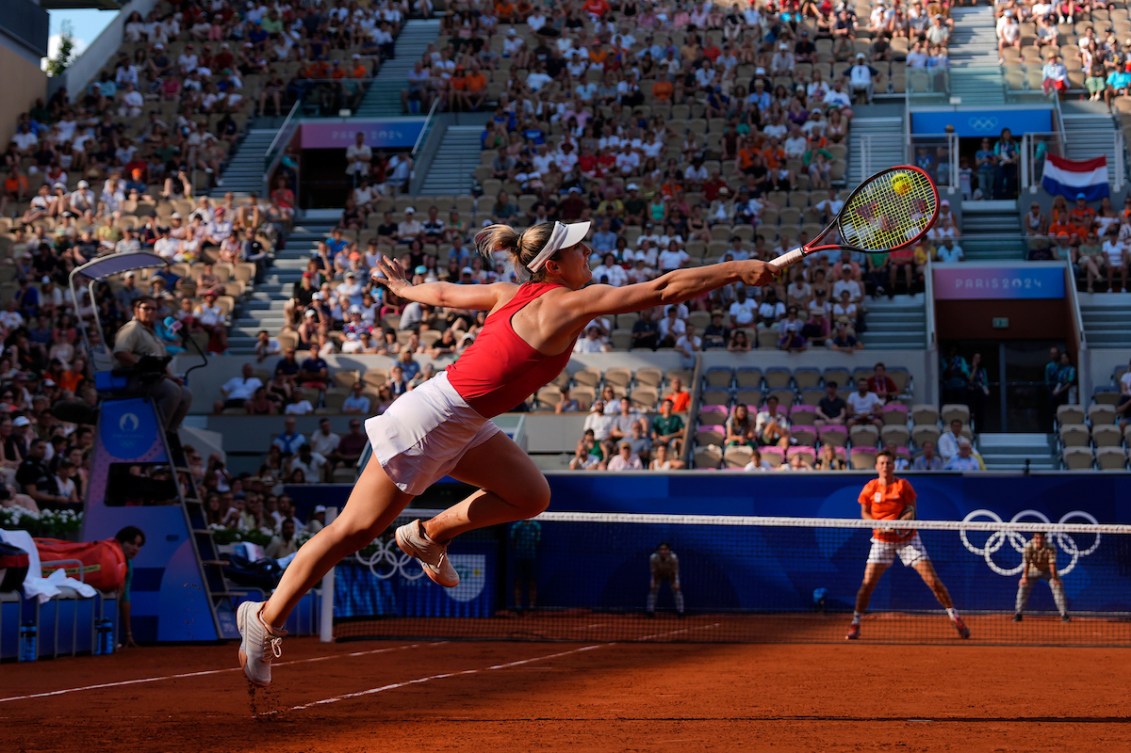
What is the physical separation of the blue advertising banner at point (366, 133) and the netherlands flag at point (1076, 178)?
1259 cm

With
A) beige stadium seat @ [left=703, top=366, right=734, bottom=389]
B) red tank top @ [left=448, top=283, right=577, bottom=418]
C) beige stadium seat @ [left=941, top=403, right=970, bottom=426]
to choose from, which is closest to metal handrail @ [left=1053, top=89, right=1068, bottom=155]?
beige stadium seat @ [left=941, top=403, right=970, bottom=426]

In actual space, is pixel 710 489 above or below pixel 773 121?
below

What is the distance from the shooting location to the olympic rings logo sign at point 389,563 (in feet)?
56.0

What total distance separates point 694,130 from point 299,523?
13.7 m

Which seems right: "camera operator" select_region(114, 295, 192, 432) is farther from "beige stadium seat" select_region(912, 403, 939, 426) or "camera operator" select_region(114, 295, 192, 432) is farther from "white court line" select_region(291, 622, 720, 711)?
"beige stadium seat" select_region(912, 403, 939, 426)

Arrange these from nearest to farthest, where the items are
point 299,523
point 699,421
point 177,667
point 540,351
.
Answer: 1. point 540,351
2. point 177,667
3. point 299,523
4. point 699,421

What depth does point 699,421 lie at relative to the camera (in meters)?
21.2

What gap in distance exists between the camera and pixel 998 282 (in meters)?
23.9

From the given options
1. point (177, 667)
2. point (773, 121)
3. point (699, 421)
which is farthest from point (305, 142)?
point (177, 667)

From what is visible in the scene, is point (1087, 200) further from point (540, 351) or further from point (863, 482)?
point (540, 351)

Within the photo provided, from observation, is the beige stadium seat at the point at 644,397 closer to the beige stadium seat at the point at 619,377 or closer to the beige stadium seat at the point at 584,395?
the beige stadium seat at the point at 619,377

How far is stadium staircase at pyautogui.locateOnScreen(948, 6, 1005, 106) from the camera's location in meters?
27.7

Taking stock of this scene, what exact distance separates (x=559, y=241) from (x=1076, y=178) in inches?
825

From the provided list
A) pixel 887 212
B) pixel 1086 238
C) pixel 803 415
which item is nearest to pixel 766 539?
pixel 803 415
